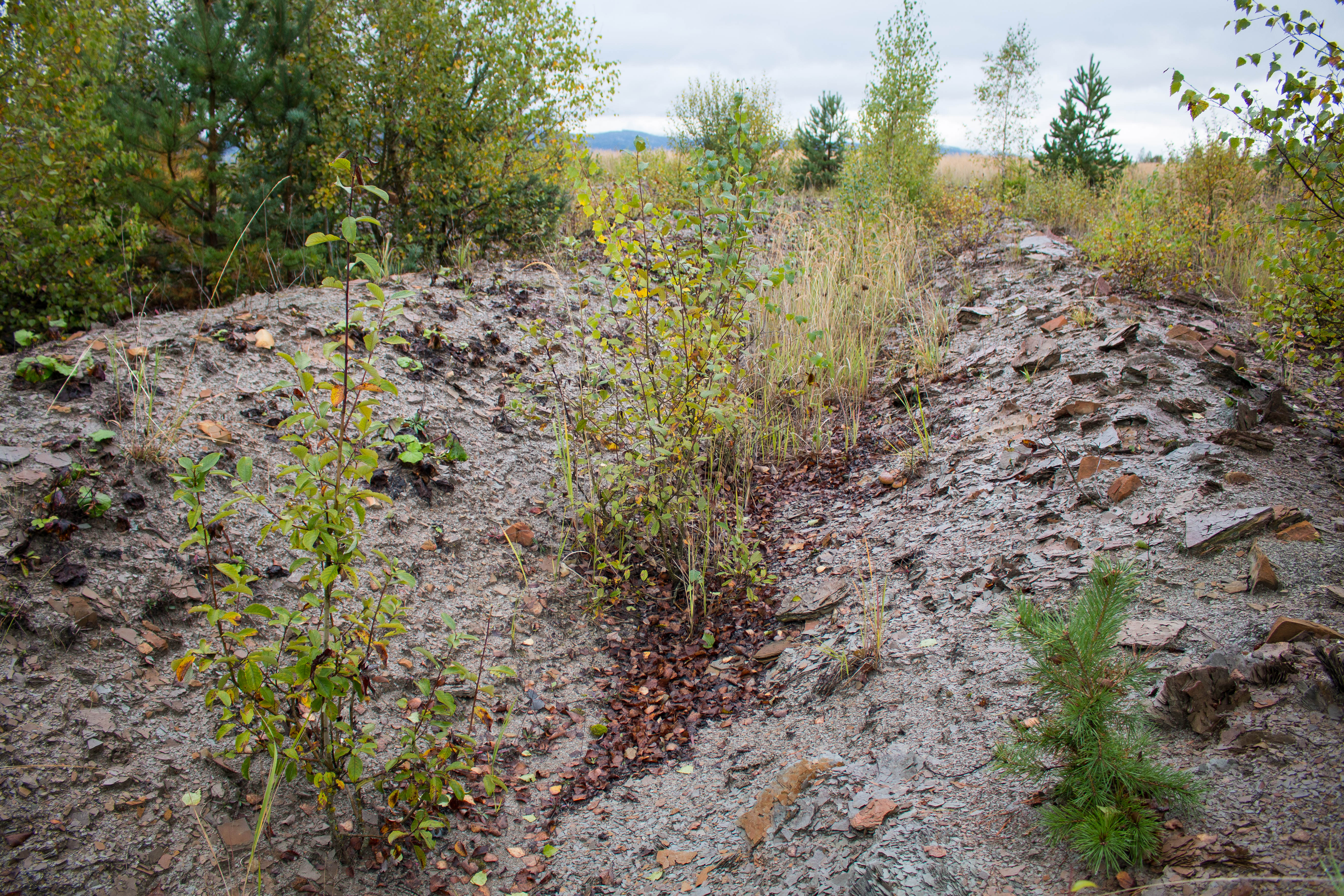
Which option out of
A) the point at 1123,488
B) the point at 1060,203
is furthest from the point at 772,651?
the point at 1060,203

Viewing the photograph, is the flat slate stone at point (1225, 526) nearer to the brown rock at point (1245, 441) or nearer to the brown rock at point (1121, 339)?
the brown rock at point (1245, 441)

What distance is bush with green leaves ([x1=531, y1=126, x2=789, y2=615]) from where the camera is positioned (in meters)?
2.55

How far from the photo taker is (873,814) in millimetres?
1683

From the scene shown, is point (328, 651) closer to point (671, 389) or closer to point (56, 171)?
point (671, 389)

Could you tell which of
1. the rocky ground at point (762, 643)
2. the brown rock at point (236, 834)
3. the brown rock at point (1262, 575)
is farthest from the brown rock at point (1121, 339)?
the brown rock at point (236, 834)

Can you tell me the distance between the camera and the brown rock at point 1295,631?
1682mm

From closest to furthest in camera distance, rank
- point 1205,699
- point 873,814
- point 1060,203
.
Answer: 1. point 1205,699
2. point 873,814
3. point 1060,203

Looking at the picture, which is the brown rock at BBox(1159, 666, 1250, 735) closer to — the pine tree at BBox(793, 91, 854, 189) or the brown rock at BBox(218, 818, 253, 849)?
the brown rock at BBox(218, 818, 253, 849)

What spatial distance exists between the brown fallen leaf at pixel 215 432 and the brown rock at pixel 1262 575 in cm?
369

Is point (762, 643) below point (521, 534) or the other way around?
below

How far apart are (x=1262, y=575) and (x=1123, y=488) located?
27.6 inches

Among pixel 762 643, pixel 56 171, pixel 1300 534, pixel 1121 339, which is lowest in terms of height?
pixel 762 643

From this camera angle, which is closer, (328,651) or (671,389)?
(328,651)

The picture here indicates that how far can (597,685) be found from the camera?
2.65m
